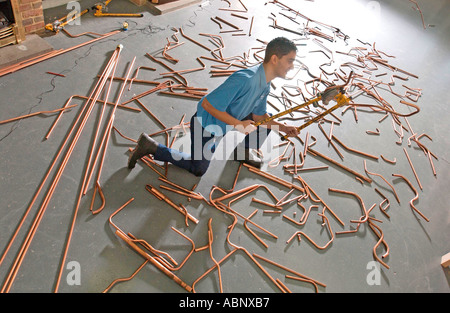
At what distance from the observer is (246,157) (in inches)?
151

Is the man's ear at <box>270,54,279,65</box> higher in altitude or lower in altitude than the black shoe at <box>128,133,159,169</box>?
higher

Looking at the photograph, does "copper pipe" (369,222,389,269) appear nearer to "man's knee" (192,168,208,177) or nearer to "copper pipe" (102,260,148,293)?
"man's knee" (192,168,208,177)

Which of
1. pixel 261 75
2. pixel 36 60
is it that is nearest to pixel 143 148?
pixel 261 75

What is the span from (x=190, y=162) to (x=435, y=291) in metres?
2.71

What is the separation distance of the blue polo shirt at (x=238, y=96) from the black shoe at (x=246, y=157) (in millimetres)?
624

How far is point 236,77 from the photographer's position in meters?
2.88

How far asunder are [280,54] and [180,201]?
169 cm

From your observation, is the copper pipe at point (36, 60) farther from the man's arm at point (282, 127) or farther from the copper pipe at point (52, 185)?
the man's arm at point (282, 127)

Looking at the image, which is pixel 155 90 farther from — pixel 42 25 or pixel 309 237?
pixel 309 237

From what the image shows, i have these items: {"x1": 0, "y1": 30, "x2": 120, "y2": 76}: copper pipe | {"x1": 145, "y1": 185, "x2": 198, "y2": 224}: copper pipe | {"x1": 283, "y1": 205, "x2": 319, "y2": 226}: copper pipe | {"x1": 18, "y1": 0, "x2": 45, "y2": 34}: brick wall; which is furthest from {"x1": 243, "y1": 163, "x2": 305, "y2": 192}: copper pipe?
{"x1": 18, "y1": 0, "x2": 45, "y2": 34}: brick wall

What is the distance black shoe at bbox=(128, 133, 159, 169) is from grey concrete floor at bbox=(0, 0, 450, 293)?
21cm

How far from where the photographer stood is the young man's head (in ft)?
9.30

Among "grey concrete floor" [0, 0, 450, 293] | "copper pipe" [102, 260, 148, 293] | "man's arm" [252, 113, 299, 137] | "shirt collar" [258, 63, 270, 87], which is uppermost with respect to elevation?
"shirt collar" [258, 63, 270, 87]

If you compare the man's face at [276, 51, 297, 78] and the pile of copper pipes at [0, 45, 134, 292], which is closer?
the pile of copper pipes at [0, 45, 134, 292]
